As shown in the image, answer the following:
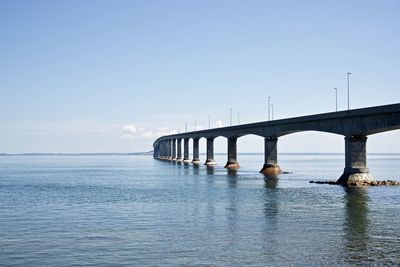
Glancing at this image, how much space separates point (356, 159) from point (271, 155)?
104 ft

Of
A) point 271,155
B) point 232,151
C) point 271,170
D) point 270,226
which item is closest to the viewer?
point 270,226

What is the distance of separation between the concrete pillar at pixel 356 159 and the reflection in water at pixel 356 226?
10.6m

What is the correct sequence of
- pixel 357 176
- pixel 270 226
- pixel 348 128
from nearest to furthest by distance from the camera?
pixel 270 226
pixel 357 176
pixel 348 128

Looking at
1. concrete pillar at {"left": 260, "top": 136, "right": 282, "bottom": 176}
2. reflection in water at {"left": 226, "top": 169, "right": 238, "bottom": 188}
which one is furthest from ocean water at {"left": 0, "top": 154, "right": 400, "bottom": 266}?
concrete pillar at {"left": 260, "top": 136, "right": 282, "bottom": 176}

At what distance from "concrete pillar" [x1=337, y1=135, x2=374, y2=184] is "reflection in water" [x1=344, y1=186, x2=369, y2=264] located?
416 inches

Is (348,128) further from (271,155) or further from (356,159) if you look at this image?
(271,155)

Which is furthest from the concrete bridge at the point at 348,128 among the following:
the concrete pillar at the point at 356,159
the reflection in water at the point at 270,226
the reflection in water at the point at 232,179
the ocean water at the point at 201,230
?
the reflection in water at the point at 270,226

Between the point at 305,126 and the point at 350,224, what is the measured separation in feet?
155

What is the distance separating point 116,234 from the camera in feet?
96.8

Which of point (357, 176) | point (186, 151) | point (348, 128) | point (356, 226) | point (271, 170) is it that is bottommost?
point (356, 226)

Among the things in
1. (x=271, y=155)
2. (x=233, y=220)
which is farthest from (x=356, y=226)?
(x=271, y=155)

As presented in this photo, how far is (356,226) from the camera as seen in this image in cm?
3325

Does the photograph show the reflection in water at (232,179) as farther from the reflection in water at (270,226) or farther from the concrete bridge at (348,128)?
the reflection in water at (270,226)

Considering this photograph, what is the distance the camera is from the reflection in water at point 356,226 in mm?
24812
